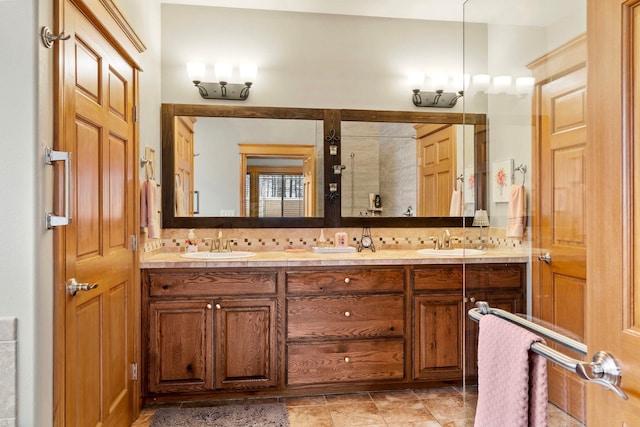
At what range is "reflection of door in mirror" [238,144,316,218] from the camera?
3.14 metres

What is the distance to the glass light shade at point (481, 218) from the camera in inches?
75.6

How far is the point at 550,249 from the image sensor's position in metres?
1.41

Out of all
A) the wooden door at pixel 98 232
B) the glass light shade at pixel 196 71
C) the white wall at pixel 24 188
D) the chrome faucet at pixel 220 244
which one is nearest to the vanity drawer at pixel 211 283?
the wooden door at pixel 98 232

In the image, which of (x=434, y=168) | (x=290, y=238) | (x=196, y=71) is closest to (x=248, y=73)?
(x=196, y=71)

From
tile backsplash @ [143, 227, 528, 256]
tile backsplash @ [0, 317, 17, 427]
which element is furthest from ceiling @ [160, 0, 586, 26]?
tile backsplash @ [0, 317, 17, 427]

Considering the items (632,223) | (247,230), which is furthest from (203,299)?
(632,223)

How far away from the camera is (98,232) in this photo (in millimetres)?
1848

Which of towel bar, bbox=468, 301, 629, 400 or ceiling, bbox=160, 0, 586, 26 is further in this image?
ceiling, bbox=160, 0, 586, 26

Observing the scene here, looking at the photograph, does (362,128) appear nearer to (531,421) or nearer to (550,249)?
(550,249)

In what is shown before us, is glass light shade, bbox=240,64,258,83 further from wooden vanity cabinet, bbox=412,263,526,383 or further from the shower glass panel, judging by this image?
wooden vanity cabinet, bbox=412,263,526,383

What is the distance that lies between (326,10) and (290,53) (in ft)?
1.41

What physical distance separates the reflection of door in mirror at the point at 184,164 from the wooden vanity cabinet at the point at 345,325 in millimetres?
1057

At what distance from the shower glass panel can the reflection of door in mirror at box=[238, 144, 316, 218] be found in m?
→ 1.43

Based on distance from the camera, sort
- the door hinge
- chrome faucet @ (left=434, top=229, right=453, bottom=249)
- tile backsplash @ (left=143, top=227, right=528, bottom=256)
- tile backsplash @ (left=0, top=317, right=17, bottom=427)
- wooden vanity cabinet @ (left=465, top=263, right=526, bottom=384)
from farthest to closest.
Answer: chrome faucet @ (left=434, top=229, right=453, bottom=249) < tile backsplash @ (left=143, top=227, right=528, bottom=256) < the door hinge < wooden vanity cabinet @ (left=465, top=263, right=526, bottom=384) < tile backsplash @ (left=0, top=317, right=17, bottom=427)
